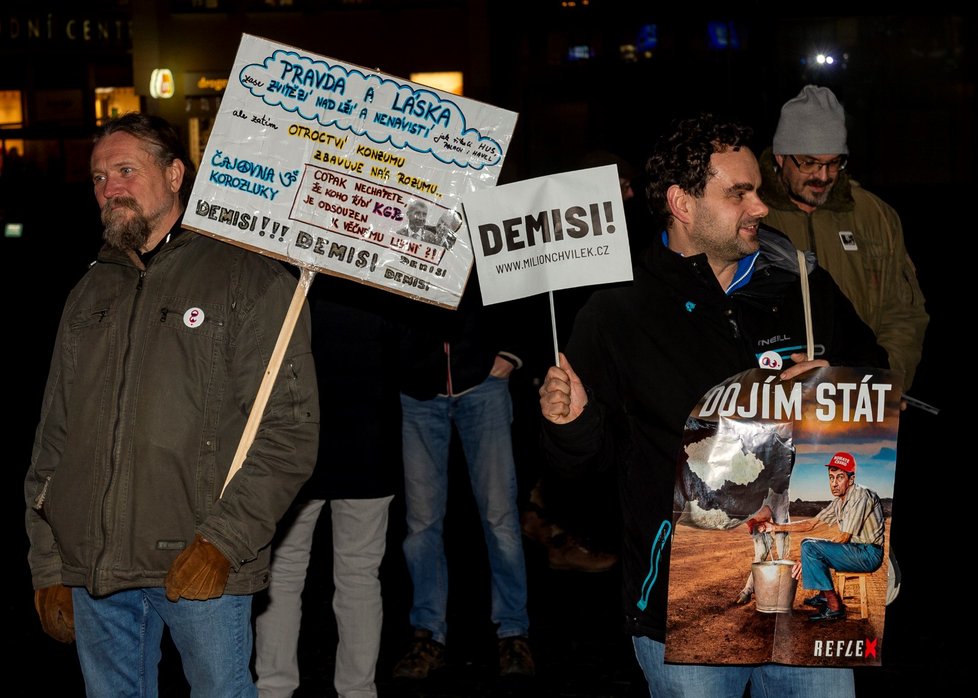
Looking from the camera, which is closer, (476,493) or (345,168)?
(345,168)

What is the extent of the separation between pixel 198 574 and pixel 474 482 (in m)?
2.57

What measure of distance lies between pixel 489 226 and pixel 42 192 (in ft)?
76.1

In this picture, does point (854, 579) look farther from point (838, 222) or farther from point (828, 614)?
point (838, 222)

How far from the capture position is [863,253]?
5.17 m

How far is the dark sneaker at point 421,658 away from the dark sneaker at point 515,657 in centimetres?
28

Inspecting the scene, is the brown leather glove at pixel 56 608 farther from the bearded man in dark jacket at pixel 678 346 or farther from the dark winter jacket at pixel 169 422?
the bearded man in dark jacket at pixel 678 346

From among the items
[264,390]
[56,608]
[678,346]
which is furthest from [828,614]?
[56,608]

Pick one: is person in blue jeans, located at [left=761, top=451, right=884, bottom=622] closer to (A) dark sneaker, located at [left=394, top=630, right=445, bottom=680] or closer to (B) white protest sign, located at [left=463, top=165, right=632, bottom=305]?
(B) white protest sign, located at [left=463, top=165, right=632, bottom=305]

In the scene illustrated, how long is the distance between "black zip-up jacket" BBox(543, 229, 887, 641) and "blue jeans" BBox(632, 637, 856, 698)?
0.31 ft

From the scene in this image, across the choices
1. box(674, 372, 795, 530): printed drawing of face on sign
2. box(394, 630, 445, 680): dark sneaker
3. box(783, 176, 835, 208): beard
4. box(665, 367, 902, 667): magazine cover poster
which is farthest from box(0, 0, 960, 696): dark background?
box(674, 372, 795, 530): printed drawing of face on sign

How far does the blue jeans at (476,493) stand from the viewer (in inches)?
227

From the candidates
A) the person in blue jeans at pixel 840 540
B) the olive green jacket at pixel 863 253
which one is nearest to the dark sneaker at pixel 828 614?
the person in blue jeans at pixel 840 540

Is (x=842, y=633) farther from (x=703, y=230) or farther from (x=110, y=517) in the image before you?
(x=110, y=517)

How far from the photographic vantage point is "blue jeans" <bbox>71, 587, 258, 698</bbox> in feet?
11.6
